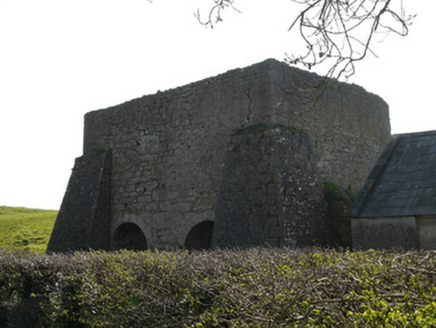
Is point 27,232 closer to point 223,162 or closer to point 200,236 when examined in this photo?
point 200,236

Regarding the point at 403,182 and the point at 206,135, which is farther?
the point at 206,135

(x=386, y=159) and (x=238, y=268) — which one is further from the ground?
(x=386, y=159)

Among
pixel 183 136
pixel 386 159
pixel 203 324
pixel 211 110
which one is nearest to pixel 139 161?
pixel 183 136

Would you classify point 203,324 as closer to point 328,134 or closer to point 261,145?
point 261,145

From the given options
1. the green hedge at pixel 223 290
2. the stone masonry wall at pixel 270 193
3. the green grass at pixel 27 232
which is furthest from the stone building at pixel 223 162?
the green grass at pixel 27 232

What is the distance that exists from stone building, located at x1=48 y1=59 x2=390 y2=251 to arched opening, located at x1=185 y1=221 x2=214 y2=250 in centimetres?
3

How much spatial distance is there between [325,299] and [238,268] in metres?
1.69

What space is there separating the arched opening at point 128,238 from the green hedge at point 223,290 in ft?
17.8

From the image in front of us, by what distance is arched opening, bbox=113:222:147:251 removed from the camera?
1365 cm

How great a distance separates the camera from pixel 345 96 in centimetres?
1203

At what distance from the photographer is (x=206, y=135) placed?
11406 millimetres

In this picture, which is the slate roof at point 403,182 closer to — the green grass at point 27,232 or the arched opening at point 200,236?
the arched opening at point 200,236

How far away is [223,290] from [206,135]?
22.7 feet

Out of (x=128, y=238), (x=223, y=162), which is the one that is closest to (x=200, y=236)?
(x=223, y=162)
